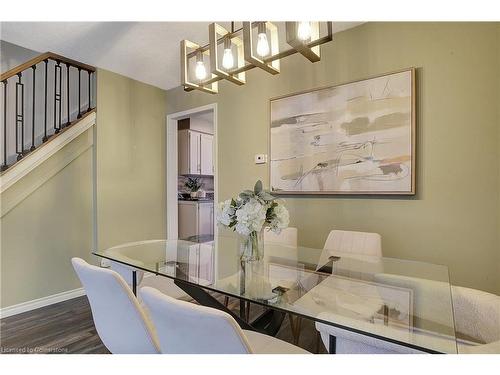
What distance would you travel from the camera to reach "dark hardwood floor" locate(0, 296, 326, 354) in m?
1.92

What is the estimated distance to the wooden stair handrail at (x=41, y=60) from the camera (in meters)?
2.25

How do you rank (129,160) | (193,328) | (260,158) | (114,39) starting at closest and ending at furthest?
(193,328) → (114,39) → (260,158) → (129,160)

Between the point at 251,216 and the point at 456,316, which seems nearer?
the point at 456,316

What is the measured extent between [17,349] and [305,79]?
3.15m

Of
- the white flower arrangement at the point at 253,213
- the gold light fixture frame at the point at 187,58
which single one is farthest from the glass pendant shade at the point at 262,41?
the white flower arrangement at the point at 253,213

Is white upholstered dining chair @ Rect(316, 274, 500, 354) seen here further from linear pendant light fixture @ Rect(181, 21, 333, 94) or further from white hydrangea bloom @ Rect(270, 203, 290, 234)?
linear pendant light fixture @ Rect(181, 21, 333, 94)

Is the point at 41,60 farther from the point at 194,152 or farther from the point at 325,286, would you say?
the point at 325,286

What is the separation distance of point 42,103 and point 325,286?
332 centimetres

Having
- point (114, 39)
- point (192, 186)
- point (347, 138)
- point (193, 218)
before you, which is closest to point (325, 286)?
point (347, 138)

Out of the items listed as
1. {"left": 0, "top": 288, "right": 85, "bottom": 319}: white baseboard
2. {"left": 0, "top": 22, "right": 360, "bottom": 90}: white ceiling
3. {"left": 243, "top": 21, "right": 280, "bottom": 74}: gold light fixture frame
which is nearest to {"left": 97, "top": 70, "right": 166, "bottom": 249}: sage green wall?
{"left": 0, "top": 22, "right": 360, "bottom": 90}: white ceiling

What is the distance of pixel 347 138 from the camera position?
233cm

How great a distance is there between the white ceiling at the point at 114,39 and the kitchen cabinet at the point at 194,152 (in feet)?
5.70

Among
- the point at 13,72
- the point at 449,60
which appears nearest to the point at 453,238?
the point at 449,60

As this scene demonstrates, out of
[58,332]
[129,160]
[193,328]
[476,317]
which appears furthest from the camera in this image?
[129,160]
